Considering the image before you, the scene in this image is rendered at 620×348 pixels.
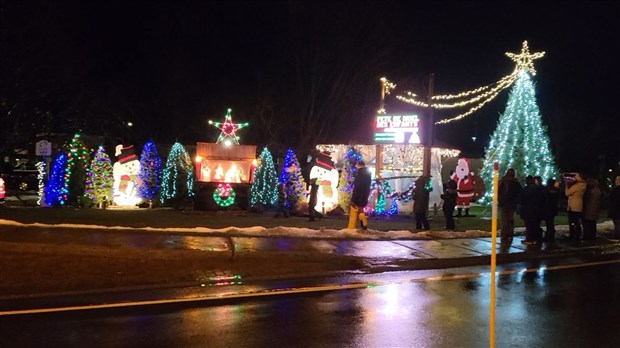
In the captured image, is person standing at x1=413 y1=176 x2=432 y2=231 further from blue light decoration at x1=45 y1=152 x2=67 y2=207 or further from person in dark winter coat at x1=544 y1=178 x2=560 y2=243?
blue light decoration at x1=45 y1=152 x2=67 y2=207

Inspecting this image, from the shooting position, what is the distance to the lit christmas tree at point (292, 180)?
19500mm

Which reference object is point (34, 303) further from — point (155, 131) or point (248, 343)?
point (155, 131)

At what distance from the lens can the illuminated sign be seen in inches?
753

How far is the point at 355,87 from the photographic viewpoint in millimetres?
31375

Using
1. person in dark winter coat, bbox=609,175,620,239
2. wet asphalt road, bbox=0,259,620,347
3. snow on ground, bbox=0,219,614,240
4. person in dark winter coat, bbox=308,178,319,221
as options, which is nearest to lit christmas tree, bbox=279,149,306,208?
person in dark winter coat, bbox=308,178,319,221

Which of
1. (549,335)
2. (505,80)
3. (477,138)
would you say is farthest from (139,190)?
(477,138)

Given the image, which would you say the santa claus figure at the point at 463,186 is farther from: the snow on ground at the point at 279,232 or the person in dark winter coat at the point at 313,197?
the snow on ground at the point at 279,232

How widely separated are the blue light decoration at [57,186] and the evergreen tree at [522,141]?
54.0ft

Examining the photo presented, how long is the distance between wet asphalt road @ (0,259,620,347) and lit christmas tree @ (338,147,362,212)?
10.0 meters

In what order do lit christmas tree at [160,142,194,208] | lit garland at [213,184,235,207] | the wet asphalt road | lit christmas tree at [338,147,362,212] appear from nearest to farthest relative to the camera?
1. the wet asphalt road
2. lit garland at [213,184,235,207]
3. lit christmas tree at [338,147,362,212]
4. lit christmas tree at [160,142,194,208]

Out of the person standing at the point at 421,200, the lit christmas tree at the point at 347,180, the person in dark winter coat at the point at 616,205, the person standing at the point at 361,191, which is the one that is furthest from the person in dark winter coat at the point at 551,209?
the lit christmas tree at the point at 347,180

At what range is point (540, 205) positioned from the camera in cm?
1482

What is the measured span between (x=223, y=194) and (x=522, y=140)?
43.8ft

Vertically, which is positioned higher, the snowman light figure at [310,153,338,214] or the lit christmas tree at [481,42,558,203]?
the lit christmas tree at [481,42,558,203]
